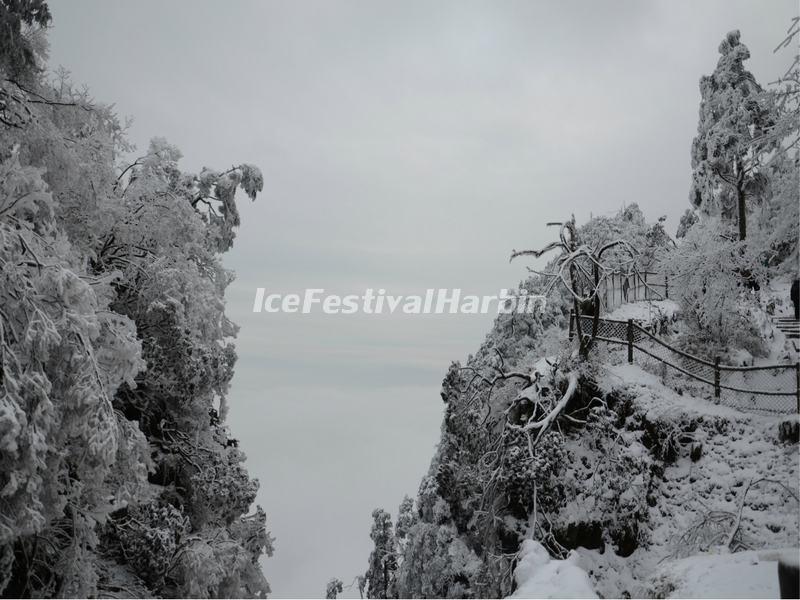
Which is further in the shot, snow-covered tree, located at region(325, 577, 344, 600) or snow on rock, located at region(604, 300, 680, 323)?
snow-covered tree, located at region(325, 577, 344, 600)

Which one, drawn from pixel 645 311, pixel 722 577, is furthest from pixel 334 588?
pixel 722 577

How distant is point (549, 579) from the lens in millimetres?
6500

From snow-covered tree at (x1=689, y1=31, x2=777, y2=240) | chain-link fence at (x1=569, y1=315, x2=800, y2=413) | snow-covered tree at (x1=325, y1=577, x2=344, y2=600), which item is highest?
snow-covered tree at (x1=689, y1=31, x2=777, y2=240)

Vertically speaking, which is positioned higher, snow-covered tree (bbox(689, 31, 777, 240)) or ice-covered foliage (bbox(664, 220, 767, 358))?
snow-covered tree (bbox(689, 31, 777, 240))

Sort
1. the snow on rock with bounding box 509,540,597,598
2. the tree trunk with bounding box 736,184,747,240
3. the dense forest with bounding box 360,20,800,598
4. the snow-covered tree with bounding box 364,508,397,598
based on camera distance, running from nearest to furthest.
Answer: the snow on rock with bounding box 509,540,597,598 → the dense forest with bounding box 360,20,800,598 → the tree trunk with bounding box 736,184,747,240 → the snow-covered tree with bounding box 364,508,397,598

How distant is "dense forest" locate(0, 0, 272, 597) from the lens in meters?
7.30

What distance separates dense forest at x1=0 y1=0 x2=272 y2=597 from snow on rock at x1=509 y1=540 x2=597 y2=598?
5.60 meters

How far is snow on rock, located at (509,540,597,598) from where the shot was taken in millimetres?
6125

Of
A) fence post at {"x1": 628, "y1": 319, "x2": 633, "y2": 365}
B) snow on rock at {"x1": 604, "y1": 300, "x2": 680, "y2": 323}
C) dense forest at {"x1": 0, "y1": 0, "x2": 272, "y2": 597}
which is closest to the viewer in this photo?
dense forest at {"x1": 0, "y1": 0, "x2": 272, "y2": 597}

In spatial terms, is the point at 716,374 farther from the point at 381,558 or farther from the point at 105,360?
the point at 381,558

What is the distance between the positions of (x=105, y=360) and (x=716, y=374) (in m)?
13.0

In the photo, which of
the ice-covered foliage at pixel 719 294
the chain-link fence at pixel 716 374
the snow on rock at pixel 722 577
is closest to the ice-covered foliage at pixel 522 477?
the chain-link fence at pixel 716 374

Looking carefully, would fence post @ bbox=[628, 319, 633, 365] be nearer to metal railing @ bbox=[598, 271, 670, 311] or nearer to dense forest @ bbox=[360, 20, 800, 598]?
dense forest @ bbox=[360, 20, 800, 598]

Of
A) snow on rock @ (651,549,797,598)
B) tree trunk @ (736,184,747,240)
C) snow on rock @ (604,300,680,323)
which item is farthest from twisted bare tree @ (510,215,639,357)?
snow on rock @ (651,549,797,598)
